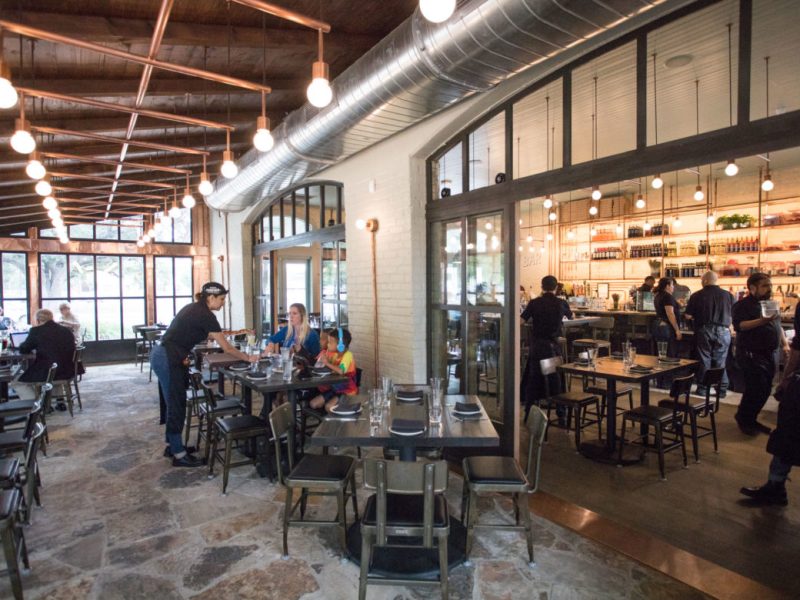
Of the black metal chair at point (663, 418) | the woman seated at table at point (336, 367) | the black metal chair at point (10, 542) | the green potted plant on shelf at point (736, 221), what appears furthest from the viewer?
the green potted plant on shelf at point (736, 221)

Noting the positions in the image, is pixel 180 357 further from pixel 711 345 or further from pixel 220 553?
pixel 711 345

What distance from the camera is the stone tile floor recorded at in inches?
110

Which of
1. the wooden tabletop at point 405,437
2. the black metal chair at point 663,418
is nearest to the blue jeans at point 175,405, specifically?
the wooden tabletop at point 405,437

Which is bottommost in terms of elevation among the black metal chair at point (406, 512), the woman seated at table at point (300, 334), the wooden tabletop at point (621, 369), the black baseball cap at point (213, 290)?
the black metal chair at point (406, 512)

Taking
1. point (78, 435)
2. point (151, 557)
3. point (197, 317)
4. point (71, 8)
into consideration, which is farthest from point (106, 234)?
point (151, 557)

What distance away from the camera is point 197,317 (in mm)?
4934

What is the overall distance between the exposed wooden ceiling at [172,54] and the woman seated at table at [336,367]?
2.66 meters

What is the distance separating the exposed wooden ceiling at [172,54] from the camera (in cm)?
344

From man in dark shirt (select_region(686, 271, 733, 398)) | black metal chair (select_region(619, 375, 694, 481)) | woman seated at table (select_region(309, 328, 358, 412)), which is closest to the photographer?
black metal chair (select_region(619, 375, 694, 481))

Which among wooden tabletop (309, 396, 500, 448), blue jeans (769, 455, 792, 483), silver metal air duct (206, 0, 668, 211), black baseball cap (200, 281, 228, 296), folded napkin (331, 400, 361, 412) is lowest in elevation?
blue jeans (769, 455, 792, 483)

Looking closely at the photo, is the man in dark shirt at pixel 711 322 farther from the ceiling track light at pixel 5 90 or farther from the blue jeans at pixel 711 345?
the ceiling track light at pixel 5 90

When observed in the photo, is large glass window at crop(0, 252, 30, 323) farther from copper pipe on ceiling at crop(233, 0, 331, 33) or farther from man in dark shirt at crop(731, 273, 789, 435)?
man in dark shirt at crop(731, 273, 789, 435)

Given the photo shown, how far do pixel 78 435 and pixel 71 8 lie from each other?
470 centimetres

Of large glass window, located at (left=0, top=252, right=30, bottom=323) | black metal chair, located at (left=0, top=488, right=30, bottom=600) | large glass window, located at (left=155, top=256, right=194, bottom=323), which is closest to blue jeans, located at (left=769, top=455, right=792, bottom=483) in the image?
black metal chair, located at (left=0, top=488, right=30, bottom=600)
